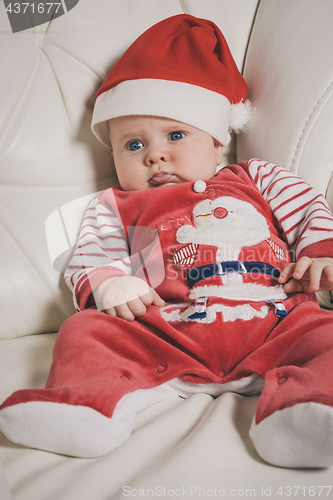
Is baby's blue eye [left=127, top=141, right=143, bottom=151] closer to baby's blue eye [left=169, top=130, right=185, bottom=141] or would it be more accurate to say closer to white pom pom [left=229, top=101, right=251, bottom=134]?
baby's blue eye [left=169, top=130, right=185, bottom=141]

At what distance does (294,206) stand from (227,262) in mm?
207

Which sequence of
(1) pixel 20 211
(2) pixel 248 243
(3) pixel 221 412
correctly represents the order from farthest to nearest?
(1) pixel 20 211, (2) pixel 248 243, (3) pixel 221 412

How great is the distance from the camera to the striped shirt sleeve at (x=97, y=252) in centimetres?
82

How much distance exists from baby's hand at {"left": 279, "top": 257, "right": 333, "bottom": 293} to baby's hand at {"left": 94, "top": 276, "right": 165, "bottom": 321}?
234mm

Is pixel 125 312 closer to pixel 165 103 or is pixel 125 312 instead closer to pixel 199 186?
pixel 199 186

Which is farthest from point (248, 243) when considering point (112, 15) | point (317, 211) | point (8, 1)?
point (8, 1)

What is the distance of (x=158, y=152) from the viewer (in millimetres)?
877

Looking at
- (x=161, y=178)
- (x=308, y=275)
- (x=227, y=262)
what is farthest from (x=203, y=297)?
(x=161, y=178)

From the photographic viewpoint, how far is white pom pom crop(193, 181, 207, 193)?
870 mm

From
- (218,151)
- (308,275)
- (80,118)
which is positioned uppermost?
(80,118)

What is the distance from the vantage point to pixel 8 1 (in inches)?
41.4

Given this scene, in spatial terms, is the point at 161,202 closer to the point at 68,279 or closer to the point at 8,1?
the point at 68,279

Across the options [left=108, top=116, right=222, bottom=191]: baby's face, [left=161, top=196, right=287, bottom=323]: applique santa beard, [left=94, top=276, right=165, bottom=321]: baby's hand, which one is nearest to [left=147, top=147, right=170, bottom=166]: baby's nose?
[left=108, top=116, right=222, bottom=191]: baby's face

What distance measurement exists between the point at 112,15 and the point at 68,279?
0.66 metres
